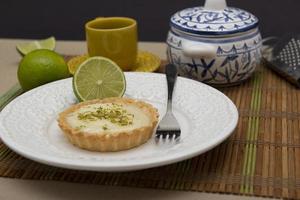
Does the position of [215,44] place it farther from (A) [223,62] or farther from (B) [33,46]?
(B) [33,46]

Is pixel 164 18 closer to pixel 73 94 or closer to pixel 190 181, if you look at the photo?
pixel 73 94

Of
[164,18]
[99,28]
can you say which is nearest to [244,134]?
[99,28]

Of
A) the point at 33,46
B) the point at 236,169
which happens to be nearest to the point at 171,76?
the point at 236,169

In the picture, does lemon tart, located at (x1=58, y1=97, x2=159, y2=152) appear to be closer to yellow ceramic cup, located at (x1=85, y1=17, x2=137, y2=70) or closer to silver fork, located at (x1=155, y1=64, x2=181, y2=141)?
silver fork, located at (x1=155, y1=64, x2=181, y2=141)

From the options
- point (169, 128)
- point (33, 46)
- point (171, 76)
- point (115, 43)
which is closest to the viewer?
point (169, 128)

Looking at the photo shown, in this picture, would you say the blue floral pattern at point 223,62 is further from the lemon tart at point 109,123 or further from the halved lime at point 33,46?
the halved lime at point 33,46

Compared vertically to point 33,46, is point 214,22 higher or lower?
higher

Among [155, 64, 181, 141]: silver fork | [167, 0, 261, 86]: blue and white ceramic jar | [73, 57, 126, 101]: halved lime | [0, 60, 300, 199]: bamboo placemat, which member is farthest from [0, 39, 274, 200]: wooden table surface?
[167, 0, 261, 86]: blue and white ceramic jar
